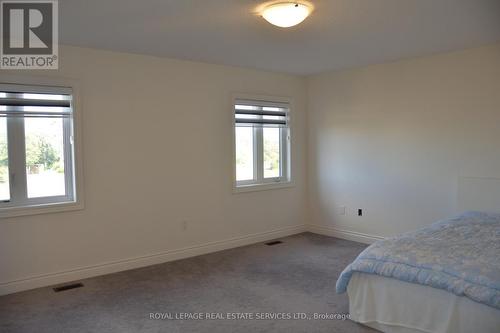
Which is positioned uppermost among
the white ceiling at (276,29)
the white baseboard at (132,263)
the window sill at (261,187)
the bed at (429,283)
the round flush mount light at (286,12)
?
the white ceiling at (276,29)

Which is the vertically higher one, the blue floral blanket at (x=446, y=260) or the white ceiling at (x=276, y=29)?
the white ceiling at (x=276, y=29)

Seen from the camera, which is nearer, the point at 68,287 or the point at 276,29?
the point at 276,29

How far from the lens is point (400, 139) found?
4.78 meters

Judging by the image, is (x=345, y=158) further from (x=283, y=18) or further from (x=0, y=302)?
(x=0, y=302)

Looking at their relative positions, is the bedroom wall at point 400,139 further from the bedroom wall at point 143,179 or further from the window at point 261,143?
the bedroom wall at point 143,179

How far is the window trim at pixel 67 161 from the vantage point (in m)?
3.58

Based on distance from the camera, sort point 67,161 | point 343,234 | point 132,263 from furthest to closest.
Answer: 1. point 343,234
2. point 132,263
3. point 67,161

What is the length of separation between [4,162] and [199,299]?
2170 millimetres

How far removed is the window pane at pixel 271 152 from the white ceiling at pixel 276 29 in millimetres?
1256

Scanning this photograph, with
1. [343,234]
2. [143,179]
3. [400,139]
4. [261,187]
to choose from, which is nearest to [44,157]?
[143,179]

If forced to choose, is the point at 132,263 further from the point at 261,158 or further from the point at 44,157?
the point at 261,158

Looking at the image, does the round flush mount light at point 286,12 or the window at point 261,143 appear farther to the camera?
the window at point 261,143

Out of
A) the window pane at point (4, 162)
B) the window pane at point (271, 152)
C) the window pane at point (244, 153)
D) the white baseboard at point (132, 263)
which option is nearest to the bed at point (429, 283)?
the white baseboard at point (132, 263)

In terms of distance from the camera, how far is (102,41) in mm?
3672
